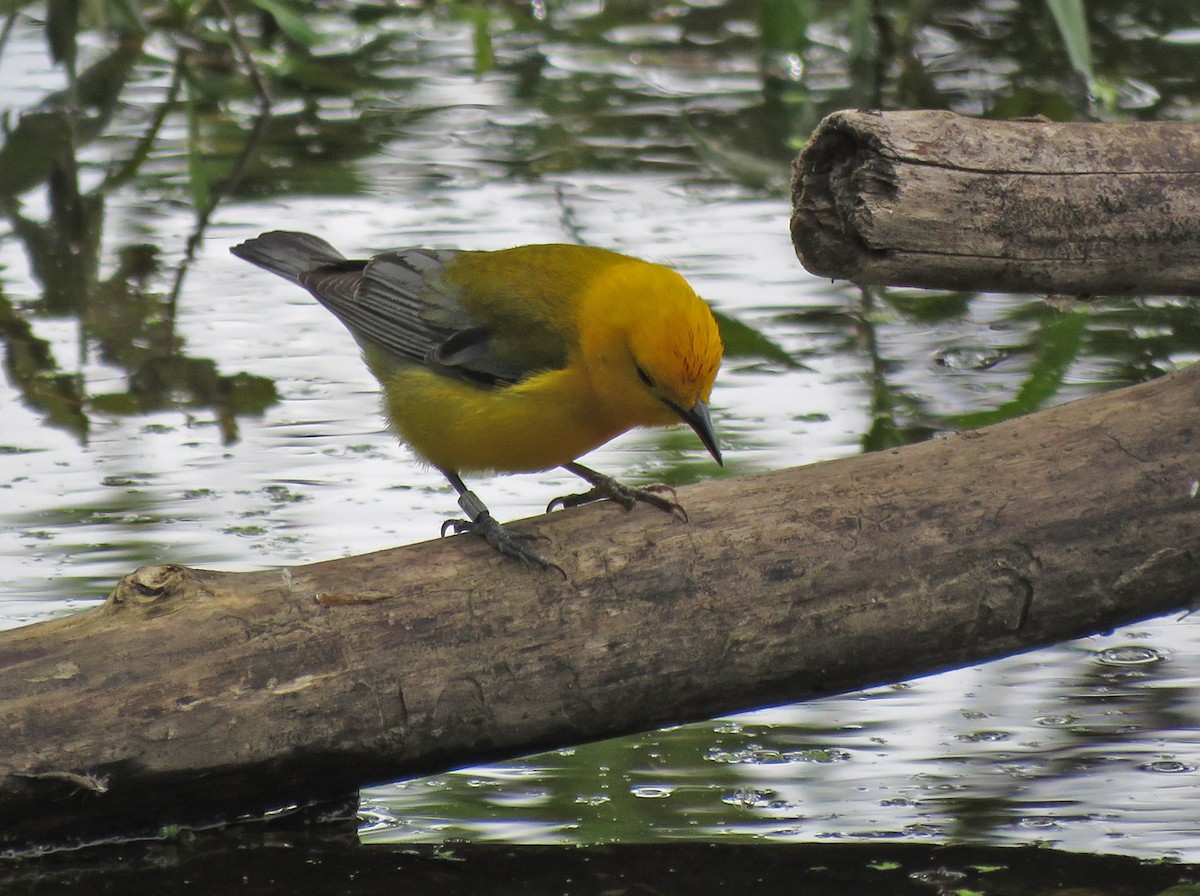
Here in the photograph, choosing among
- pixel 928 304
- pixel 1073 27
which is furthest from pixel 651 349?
pixel 1073 27

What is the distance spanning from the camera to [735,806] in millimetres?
4070

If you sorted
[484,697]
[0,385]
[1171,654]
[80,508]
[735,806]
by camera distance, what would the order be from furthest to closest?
[0,385] → [80,508] → [1171,654] → [735,806] → [484,697]

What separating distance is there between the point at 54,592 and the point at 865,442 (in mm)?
2714

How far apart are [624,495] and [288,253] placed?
1922 millimetres

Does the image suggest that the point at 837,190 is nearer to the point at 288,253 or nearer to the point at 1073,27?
the point at 288,253

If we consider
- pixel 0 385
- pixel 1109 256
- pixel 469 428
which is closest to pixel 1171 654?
pixel 1109 256

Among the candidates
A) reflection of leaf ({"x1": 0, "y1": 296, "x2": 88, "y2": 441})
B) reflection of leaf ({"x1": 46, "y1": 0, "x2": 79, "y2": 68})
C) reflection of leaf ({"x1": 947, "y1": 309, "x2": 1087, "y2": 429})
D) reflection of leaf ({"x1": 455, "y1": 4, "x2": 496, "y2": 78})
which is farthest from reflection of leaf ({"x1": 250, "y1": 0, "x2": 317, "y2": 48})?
reflection of leaf ({"x1": 947, "y1": 309, "x2": 1087, "y2": 429})

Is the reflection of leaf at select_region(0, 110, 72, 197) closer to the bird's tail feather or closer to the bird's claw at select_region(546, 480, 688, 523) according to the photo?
the bird's tail feather

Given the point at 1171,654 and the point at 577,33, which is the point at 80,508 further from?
Result: the point at 577,33

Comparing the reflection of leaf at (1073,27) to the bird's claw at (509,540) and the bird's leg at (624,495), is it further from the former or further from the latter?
the bird's claw at (509,540)

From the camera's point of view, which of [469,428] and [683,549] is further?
[469,428]

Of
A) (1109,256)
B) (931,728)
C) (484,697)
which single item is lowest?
(931,728)

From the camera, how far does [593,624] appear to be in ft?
12.6

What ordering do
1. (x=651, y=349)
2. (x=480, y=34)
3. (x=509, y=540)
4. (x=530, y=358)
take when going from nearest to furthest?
(x=509, y=540)
(x=651, y=349)
(x=530, y=358)
(x=480, y=34)
